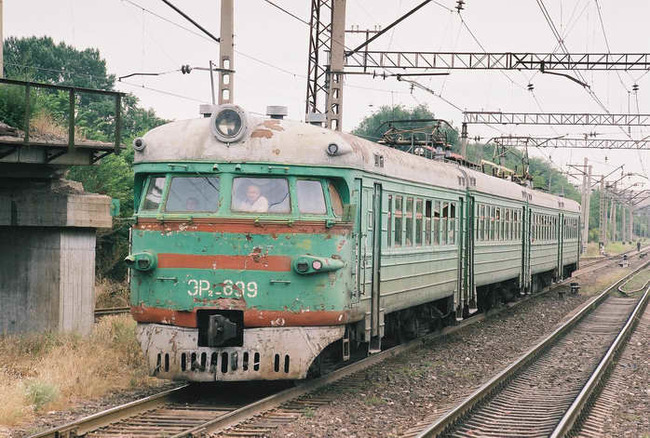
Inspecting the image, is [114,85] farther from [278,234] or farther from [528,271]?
[278,234]

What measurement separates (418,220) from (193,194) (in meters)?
4.39

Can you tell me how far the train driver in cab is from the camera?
31.3 ft

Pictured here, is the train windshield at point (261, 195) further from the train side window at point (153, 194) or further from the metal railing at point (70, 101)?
the metal railing at point (70, 101)

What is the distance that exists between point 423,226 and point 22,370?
6.03 meters

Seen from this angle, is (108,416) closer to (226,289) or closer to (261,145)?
(226,289)

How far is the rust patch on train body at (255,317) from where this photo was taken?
30.6 ft

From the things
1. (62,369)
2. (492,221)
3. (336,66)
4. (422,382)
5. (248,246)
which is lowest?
(422,382)

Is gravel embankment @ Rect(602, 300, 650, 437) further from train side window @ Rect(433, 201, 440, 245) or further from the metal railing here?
the metal railing

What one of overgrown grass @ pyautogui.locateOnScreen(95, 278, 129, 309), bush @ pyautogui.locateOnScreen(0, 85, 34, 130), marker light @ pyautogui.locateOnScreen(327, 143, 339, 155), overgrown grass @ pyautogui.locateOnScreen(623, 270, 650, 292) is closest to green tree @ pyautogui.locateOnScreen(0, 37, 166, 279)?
bush @ pyautogui.locateOnScreen(0, 85, 34, 130)

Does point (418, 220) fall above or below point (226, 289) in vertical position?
above

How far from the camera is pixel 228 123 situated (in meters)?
9.73

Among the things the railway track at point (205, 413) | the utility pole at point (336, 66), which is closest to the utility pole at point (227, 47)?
the utility pole at point (336, 66)

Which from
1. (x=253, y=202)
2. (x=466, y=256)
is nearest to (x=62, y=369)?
(x=253, y=202)

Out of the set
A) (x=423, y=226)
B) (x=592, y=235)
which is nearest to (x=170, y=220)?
(x=423, y=226)
